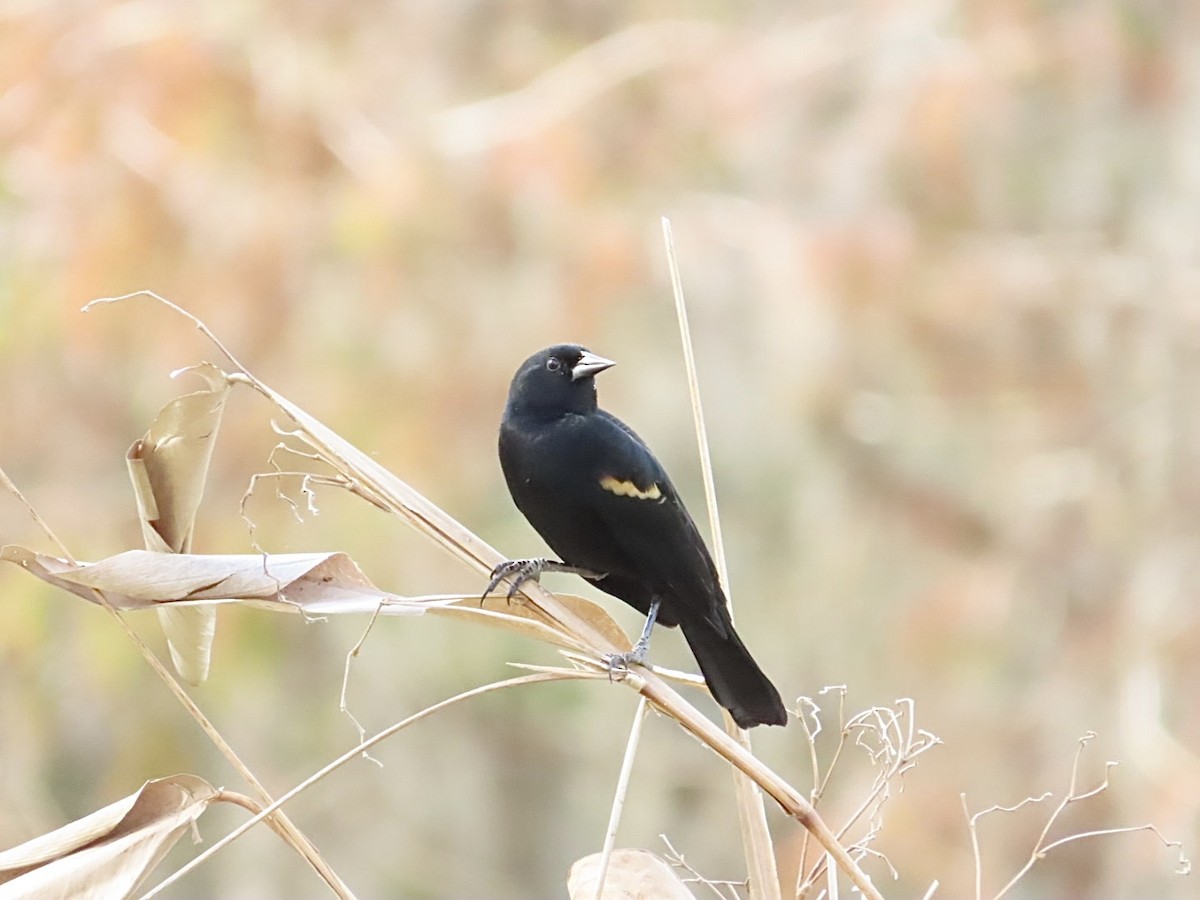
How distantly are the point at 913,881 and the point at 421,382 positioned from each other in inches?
55.0

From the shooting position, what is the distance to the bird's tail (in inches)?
35.8

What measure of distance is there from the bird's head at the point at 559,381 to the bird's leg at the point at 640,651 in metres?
0.18

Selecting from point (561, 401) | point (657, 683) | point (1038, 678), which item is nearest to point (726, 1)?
point (1038, 678)

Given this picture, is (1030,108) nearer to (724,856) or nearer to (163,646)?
(724,856)

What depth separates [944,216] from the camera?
2.74 meters

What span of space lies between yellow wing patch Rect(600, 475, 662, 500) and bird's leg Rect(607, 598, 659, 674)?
93 mm

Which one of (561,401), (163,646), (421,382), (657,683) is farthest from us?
(421,382)

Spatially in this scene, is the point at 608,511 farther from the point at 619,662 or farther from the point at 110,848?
the point at 110,848

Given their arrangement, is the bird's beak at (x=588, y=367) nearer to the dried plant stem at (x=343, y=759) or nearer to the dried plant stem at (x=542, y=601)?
the dried plant stem at (x=542, y=601)

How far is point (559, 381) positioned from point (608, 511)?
0.47 ft

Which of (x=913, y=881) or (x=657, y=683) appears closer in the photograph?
(x=657, y=683)

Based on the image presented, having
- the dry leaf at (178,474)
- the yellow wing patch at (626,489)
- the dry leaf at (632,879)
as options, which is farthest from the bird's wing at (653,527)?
the dry leaf at (178,474)

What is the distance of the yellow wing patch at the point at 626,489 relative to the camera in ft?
3.40

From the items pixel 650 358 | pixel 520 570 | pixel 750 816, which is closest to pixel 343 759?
pixel 750 816
